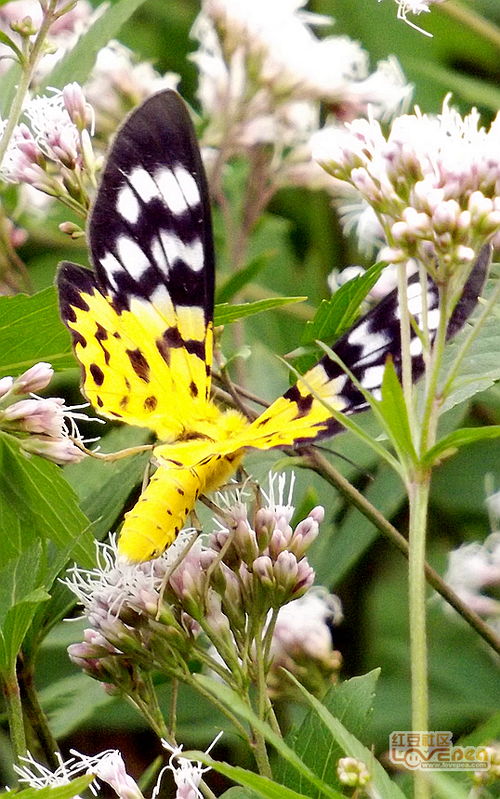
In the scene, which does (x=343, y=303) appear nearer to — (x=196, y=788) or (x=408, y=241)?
(x=408, y=241)

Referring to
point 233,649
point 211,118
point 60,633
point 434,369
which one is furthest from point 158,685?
point 211,118

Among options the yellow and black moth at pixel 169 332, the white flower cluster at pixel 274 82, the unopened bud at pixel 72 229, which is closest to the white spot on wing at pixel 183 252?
the yellow and black moth at pixel 169 332

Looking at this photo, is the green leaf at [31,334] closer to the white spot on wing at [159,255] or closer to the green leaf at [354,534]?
the white spot on wing at [159,255]

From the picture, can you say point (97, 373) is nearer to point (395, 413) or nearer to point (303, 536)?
point (303, 536)

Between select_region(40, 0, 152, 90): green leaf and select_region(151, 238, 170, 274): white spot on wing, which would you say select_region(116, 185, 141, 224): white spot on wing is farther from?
select_region(40, 0, 152, 90): green leaf

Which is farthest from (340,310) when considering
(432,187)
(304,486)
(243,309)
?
(304,486)

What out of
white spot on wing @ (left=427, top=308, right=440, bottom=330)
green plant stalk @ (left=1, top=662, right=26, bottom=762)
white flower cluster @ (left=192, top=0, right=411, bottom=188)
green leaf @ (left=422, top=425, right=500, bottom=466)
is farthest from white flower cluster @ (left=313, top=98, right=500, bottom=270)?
white flower cluster @ (left=192, top=0, right=411, bottom=188)
